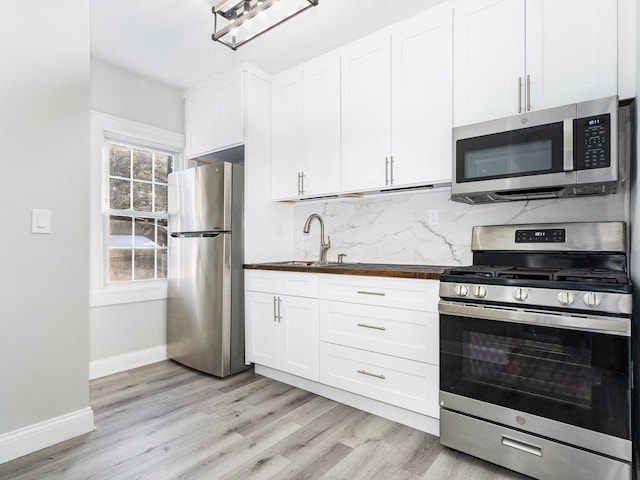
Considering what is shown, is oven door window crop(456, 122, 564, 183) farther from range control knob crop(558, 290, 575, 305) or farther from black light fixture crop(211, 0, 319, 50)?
black light fixture crop(211, 0, 319, 50)

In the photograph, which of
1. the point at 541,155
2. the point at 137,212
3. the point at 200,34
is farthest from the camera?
the point at 137,212

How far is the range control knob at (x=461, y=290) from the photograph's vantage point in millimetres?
1718

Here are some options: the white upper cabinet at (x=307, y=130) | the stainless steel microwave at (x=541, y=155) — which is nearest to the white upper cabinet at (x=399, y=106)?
the white upper cabinet at (x=307, y=130)

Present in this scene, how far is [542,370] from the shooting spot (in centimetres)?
153

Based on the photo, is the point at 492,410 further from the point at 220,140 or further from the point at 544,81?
the point at 220,140

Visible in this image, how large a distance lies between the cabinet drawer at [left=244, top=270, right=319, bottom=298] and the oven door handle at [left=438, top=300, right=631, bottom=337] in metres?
0.98

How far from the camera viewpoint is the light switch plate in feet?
6.13

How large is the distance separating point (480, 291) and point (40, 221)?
7.38 ft

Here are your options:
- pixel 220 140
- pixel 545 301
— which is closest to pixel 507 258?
pixel 545 301

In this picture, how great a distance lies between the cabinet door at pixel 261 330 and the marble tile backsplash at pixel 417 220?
0.66 m

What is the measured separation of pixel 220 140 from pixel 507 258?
249cm

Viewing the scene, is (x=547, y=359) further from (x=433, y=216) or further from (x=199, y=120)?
(x=199, y=120)

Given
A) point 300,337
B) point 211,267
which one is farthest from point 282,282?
point 211,267

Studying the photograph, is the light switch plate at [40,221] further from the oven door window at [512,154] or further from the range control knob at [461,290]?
the oven door window at [512,154]
